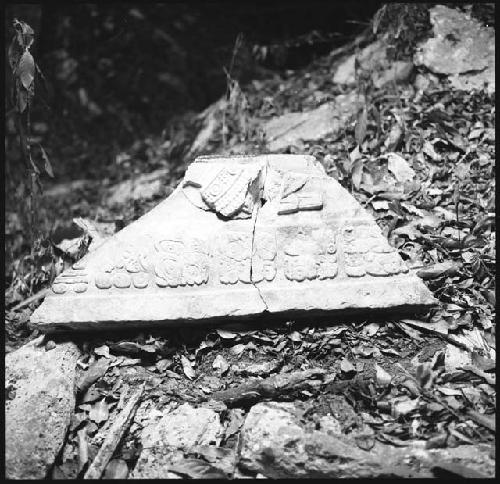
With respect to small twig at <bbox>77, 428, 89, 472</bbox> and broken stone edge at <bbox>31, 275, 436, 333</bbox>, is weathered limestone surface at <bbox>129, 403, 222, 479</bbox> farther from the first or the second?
broken stone edge at <bbox>31, 275, 436, 333</bbox>

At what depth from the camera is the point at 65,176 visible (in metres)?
5.06

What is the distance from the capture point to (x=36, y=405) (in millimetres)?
2326

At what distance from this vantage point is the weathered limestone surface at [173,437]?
7.01 feet

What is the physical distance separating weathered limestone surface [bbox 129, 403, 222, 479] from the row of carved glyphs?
24.7 inches

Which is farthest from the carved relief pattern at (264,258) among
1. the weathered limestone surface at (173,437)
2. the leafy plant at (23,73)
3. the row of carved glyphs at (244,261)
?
the leafy plant at (23,73)

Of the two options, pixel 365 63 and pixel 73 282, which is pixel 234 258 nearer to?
pixel 73 282

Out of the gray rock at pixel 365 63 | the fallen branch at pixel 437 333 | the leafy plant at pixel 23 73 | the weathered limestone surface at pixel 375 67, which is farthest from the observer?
the gray rock at pixel 365 63

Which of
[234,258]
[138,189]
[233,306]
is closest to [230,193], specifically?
[234,258]

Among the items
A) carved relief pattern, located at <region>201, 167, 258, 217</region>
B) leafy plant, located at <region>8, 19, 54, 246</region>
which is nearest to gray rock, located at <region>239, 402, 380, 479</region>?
carved relief pattern, located at <region>201, 167, 258, 217</region>

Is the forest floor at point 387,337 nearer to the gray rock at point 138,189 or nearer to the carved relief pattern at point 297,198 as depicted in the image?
the gray rock at point 138,189

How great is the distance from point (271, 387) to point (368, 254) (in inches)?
32.3

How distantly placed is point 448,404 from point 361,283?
67 cm

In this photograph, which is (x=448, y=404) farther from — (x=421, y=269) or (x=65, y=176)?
(x=65, y=176)

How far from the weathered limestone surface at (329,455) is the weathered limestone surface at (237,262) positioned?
595 mm
